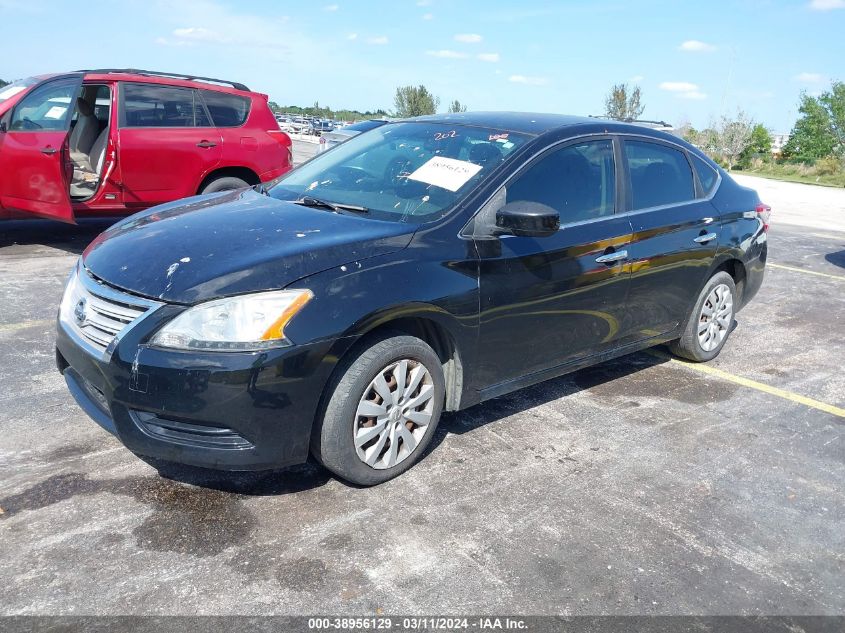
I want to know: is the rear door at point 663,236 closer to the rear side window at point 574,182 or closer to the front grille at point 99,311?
the rear side window at point 574,182

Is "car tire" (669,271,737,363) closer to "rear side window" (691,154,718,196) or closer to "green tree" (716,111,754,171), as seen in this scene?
"rear side window" (691,154,718,196)

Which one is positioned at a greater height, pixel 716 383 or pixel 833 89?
pixel 833 89

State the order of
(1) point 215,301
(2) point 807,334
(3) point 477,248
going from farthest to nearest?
(2) point 807,334 < (3) point 477,248 < (1) point 215,301

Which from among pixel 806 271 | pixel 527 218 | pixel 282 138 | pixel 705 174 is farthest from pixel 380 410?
pixel 806 271

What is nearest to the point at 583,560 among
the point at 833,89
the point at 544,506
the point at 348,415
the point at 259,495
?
the point at 544,506

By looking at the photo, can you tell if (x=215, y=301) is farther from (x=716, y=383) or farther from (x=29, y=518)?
(x=716, y=383)

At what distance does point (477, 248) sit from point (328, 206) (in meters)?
0.84

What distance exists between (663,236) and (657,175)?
17.3 inches

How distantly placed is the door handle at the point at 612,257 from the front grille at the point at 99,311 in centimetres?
246

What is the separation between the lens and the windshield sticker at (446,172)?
12.5 ft

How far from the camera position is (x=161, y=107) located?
26.8 feet

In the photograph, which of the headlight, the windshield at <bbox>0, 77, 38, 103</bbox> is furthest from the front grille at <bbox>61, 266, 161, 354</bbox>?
the windshield at <bbox>0, 77, 38, 103</bbox>

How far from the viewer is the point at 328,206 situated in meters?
3.84

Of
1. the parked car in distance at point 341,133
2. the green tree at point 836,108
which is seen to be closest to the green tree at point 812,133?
the green tree at point 836,108
